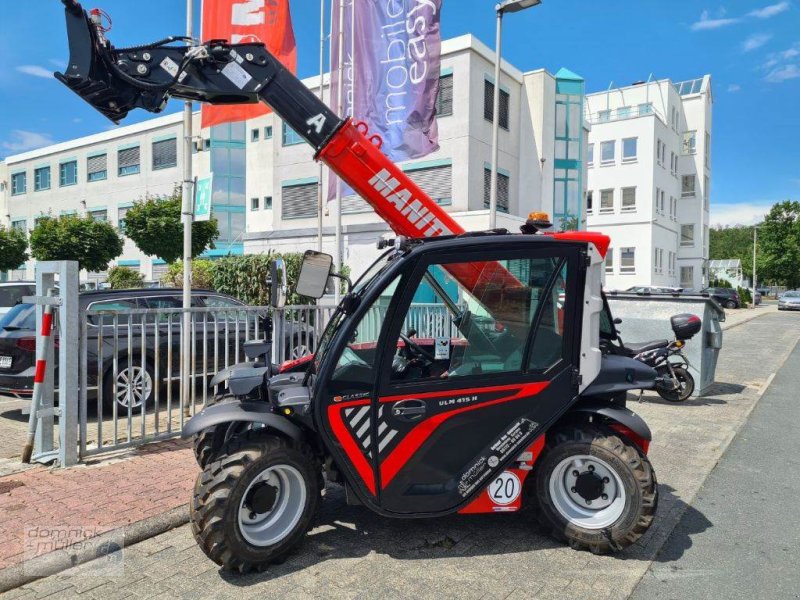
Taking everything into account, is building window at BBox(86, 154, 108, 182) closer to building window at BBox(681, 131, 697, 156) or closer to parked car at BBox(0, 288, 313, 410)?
parked car at BBox(0, 288, 313, 410)

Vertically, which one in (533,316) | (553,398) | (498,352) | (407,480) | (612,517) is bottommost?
(612,517)

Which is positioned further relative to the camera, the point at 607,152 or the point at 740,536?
the point at 607,152

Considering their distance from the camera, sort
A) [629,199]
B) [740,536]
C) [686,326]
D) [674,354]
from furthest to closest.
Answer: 1. [629,199]
2. [674,354]
3. [686,326]
4. [740,536]

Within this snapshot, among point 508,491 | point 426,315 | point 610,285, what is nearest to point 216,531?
→ point 508,491

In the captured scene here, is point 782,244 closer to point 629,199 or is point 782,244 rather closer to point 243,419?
point 629,199

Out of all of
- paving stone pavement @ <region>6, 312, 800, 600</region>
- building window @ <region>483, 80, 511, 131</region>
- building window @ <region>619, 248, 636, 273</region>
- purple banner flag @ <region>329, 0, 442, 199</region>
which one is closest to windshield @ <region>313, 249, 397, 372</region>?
paving stone pavement @ <region>6, 312, 800, 600</region>

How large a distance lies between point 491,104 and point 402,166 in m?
4.21

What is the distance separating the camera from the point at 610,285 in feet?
126

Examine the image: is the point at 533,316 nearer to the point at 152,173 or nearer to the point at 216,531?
the point at 216,531

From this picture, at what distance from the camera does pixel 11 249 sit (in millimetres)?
32031

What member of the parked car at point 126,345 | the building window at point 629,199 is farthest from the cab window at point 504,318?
the building window at point 629,199

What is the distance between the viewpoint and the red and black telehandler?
3418mm

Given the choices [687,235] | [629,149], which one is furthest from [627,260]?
[687,235]

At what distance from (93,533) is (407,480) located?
85.1 inches
